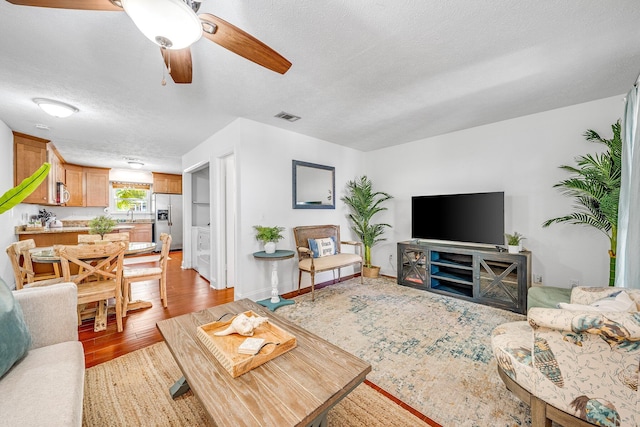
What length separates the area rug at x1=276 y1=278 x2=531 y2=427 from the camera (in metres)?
1.54

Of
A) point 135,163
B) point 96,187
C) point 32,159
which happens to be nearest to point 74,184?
point 96,187

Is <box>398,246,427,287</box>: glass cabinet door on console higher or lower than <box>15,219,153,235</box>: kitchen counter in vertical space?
lower

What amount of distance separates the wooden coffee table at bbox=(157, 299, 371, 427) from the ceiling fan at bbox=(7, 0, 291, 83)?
5.18 feet

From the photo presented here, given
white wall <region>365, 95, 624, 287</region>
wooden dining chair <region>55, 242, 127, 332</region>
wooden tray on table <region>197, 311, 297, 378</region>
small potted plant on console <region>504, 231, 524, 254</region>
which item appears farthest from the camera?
small potted plant on console <region>504, 231, 524, 254</region>

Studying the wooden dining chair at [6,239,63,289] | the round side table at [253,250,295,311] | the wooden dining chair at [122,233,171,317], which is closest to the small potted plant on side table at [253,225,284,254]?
the round side table at [253,250,295,311]

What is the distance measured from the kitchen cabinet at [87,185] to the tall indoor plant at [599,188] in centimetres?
907

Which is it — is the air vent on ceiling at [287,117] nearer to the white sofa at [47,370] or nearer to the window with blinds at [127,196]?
the white sofa at [47,370]

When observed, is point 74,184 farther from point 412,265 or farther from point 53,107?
point 412,265

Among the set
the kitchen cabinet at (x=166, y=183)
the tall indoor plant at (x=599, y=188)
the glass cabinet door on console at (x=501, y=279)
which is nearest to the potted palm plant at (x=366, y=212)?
the glass cabinet door on console at (x=501, y=279)

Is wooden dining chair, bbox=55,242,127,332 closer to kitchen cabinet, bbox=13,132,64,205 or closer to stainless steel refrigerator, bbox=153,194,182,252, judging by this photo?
kitchen cabinet, bbox=13,132,64,205

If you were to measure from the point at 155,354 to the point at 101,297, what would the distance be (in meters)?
0.87

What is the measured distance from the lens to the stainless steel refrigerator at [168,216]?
7.00 m

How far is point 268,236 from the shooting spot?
3.31 m

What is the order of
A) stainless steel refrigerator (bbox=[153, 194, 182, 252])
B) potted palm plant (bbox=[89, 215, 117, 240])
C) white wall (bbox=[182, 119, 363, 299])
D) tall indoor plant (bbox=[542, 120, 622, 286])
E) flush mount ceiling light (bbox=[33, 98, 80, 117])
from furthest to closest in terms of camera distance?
1. stainless steel refrigerator (bbox=[153, 194, 182, 252])
2. white wall (bbox=[182, 119, 363, 299])
3. potted palm plant (bbox=[89, 215, 117, 240])
4. flush mount ceiling light (bbox=[33, 98, 80, 117])
5. tall indoor plant (bbox=[542, 120, 622, 286])
